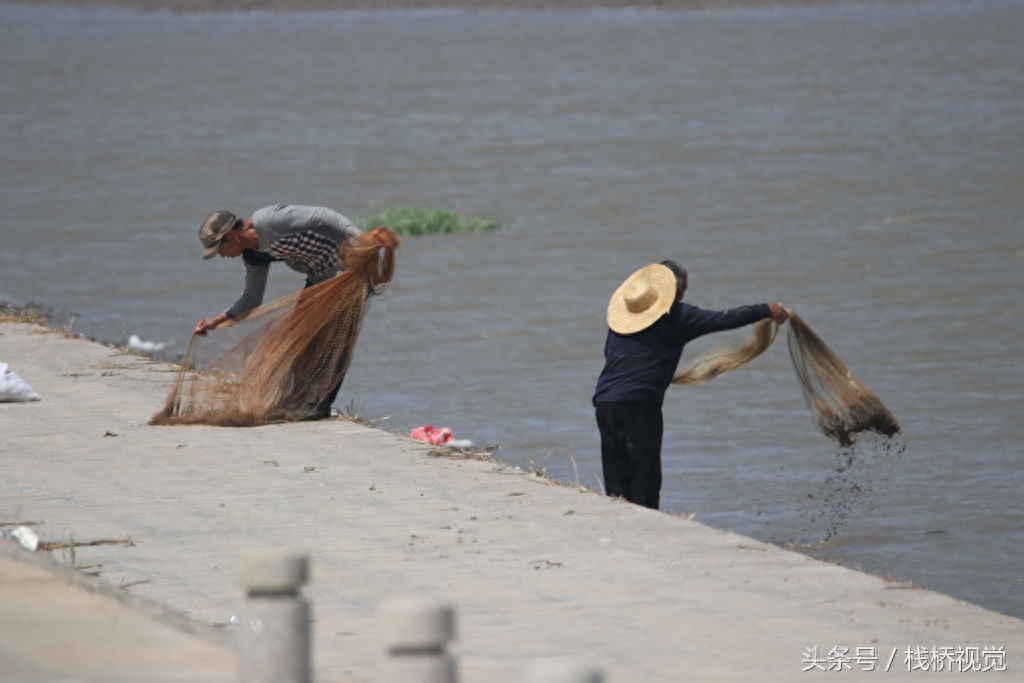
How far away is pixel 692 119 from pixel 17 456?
2978cm

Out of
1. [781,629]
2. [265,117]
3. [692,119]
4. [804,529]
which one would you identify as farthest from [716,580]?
[265,117]

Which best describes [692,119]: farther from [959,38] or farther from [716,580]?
[716,580]

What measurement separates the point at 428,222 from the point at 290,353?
13855mm

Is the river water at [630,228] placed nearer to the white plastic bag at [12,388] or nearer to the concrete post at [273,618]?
the white plastic bag at [12,388]

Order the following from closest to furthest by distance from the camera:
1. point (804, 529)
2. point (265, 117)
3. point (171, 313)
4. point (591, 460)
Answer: point (804, 529)
point (591, 460)
point (171, 313)
point (265, 117)

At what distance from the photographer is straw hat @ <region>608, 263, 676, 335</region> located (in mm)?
9117

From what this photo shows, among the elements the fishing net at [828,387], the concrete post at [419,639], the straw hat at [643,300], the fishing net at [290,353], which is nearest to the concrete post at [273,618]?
the concrete post at [419,639]

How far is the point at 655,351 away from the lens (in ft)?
30.0

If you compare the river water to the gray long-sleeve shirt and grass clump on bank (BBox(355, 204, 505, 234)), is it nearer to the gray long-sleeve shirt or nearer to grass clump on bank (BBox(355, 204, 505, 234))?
grass clump on bank (BBox(355, 204, 505, 234))

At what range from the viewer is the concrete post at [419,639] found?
4.42 metres

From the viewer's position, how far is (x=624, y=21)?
80000 mm

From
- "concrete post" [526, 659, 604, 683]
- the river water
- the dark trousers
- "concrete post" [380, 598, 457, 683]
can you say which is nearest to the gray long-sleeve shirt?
the river water

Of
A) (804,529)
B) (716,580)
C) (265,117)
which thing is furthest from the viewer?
(265,117)

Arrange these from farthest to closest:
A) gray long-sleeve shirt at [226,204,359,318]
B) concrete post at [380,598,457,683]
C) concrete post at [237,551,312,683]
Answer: gray long-sleeve shirt at [226,204,359,318] → concrete post at [237,551,312,683] → concrete post at [380,598,457,683]
